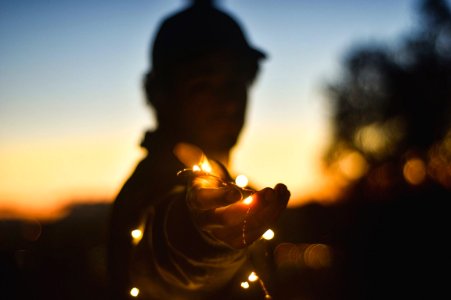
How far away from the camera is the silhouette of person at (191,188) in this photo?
206cm

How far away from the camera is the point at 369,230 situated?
2145 centimetres

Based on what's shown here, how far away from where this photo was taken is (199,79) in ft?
11.0

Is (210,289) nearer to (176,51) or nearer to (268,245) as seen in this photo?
(268,245)

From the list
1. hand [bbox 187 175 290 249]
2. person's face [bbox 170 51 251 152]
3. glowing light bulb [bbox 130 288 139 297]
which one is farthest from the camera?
person's face [bbox 170 51 251 152]

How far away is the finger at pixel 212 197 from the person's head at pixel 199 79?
1226 mm

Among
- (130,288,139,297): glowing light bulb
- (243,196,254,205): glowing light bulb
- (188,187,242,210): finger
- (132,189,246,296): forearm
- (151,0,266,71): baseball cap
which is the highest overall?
(151,0,266,71): baseball cap

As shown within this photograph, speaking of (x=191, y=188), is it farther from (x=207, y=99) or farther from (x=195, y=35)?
(x=195, y=35)

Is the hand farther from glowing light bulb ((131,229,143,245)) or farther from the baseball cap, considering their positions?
the baseball cap

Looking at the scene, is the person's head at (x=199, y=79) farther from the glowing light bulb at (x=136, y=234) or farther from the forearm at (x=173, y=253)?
the glowing light bulb at (x=136, y=234)

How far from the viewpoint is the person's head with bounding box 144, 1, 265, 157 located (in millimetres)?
3344

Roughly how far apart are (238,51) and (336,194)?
26.7 metres

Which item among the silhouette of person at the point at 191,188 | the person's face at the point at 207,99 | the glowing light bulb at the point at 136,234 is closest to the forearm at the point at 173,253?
the silhouette of person at the point at 191,188

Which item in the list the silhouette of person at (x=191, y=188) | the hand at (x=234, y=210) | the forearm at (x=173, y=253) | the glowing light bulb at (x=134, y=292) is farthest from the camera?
the forearm at (x=173, y=253)

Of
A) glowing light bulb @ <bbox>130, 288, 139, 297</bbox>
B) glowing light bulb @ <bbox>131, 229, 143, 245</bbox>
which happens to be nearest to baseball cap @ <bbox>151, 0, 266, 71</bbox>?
glowing light bulb @ <bbox>131, 229, 143, 245</bbox>
